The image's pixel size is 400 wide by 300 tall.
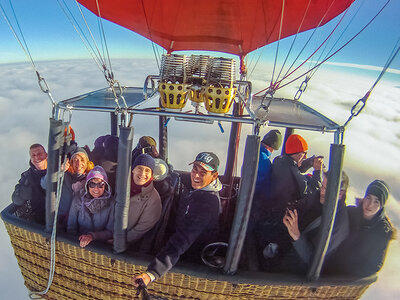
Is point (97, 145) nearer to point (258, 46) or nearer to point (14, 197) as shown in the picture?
point (14, 197)

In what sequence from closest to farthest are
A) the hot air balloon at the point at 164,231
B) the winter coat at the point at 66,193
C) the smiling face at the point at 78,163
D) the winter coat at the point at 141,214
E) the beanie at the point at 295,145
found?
the hot air balloon at the point at 164,231, the winter coat at the point at 141,214, the winter coat at the point at 66,193, the smiling face at the point at 78,163, the beanie at the point at 295,145

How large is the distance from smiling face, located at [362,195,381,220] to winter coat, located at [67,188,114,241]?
Answer: 6.00ft

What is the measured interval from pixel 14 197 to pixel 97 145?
1.04 m

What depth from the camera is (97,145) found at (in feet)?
9.87

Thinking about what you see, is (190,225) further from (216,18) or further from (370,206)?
(216,18)

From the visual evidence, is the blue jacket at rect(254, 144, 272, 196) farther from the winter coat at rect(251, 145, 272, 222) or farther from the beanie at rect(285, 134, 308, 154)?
the beanie at rect(285, 134, 308, 154)

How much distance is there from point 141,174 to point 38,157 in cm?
102

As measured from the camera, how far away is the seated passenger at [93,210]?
196cm

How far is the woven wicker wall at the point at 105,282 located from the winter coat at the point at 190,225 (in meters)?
0.23

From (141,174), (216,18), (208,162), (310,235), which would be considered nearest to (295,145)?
(310,235)

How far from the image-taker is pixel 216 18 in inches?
188

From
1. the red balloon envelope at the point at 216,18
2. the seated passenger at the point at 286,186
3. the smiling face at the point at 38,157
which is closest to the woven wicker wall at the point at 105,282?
the smiling face at the point at 38,157

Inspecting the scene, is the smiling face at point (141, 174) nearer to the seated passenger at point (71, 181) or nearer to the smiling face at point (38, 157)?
the seated passenger at point (71, 181)

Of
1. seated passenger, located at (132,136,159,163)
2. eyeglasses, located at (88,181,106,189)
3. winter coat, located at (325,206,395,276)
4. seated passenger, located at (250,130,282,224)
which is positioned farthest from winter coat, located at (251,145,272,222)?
eyeglasses, located at (88,181,106,189)
